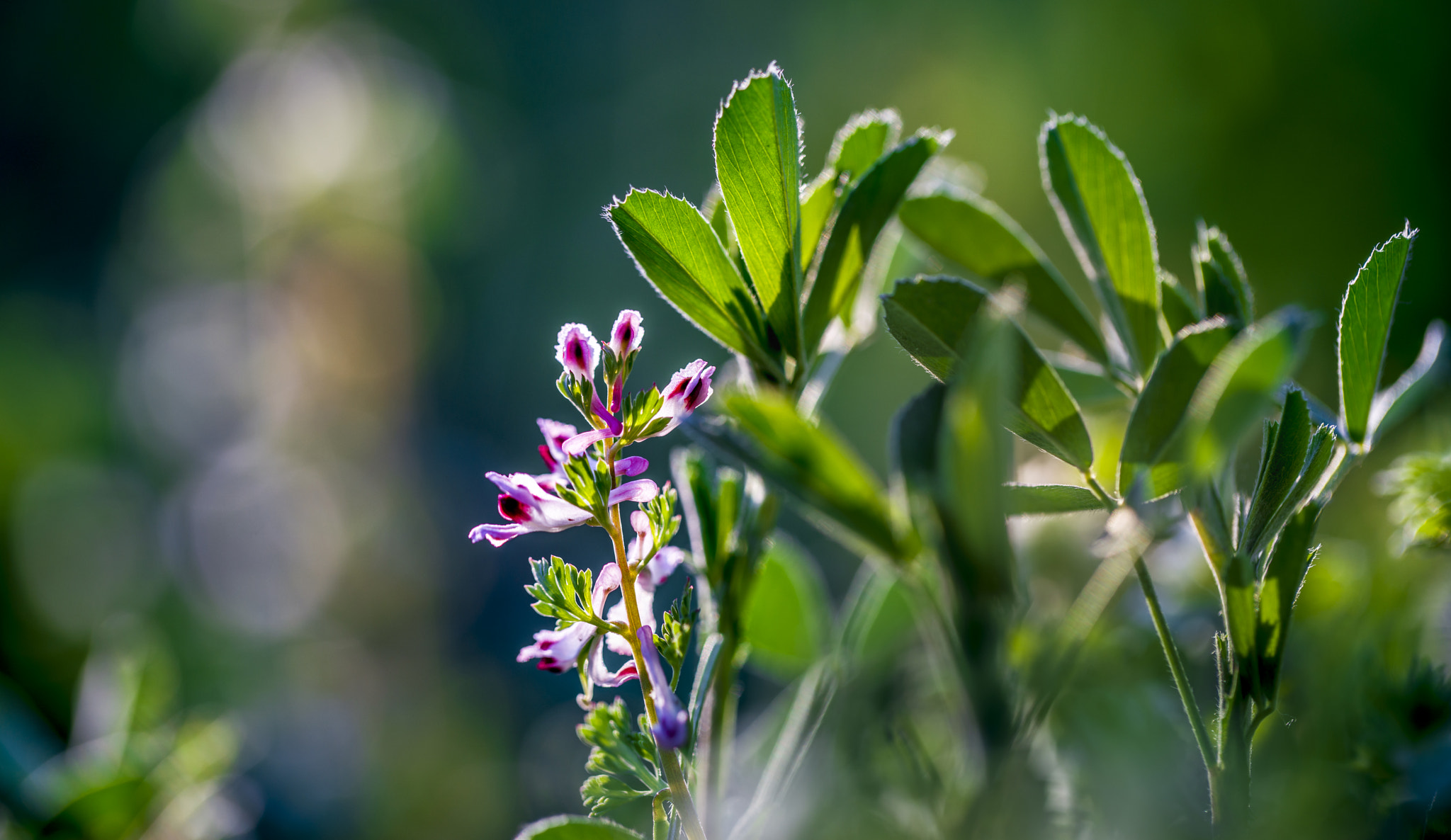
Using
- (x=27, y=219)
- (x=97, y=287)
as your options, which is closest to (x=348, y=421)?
(x=97, y=287)

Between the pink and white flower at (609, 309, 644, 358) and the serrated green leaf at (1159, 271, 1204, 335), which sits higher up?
the pink and white flower at (609, 309, 644, 358)

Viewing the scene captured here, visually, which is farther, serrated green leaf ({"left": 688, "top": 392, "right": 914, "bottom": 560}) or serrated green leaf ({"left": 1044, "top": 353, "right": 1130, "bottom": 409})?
serrated green leaf ({"left": 1044, "top": 353, "right": 1130, "bottom": 409})

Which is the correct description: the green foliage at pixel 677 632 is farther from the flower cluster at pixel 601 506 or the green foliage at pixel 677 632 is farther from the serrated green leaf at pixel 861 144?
the serrated green leaf at pixel 861 144

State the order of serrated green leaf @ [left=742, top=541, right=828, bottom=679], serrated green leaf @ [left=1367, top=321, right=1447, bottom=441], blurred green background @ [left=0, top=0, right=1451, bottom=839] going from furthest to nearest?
blurred green background @ [left=0, top=0, right=1451, bottom=839] → serrated green leaf @ [left=742, top=541, right=828, bottom=679] → serrated green leaf @ [left=1367, top=321, right=1447, bottom=441]

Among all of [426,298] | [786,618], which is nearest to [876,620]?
[786,618]

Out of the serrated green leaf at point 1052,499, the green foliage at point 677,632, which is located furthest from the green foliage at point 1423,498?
the green foliage at point 677,632

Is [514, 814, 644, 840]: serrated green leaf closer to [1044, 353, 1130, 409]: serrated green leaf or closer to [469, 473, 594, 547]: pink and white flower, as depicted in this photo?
[469, 473, 594, 547]: pink and white flower

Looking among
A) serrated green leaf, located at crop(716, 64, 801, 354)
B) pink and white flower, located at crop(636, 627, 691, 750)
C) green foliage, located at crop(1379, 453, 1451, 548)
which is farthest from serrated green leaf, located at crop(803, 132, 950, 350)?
green foliage, located at crop(1379, 453, 1451, 548)

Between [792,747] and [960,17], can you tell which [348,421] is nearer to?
[960,17]
